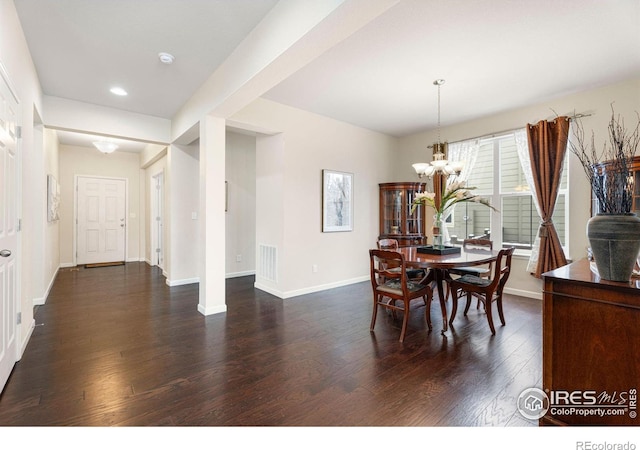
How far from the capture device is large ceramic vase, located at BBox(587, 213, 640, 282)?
56.4 inches

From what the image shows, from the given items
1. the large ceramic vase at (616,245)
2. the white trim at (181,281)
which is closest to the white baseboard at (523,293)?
the large ceramic vase at (616,245)

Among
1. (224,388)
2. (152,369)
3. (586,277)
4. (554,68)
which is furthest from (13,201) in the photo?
(554,68)

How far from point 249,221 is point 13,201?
3.71 m

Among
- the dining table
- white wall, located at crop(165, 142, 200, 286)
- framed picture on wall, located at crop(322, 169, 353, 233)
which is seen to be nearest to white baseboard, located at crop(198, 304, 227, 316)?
white wall, located at crop(165, 142, 200, 286)

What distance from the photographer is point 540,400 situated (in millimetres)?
1848

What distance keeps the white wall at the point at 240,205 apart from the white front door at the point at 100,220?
3347mm

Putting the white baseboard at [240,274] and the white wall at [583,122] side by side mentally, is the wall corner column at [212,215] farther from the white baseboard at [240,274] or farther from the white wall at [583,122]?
the white wall at [583,122]

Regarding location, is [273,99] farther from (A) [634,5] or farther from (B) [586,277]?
(B) [586,277]

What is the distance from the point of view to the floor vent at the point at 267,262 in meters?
4.44

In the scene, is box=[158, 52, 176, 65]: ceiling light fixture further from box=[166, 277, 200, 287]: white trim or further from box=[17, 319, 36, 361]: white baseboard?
box=[166, 277, 200, 287]: white trim

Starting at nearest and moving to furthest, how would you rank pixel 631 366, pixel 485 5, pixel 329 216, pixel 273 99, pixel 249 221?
pixel 631 366, pixel 485 5, pixel 273 99, pixel 329 216, pixel 249 221

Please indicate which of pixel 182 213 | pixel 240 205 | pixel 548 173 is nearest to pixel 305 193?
pixel 240 205

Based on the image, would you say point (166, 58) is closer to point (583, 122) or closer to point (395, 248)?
point (395, 248)

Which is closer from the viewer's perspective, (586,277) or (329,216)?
(586,277)
